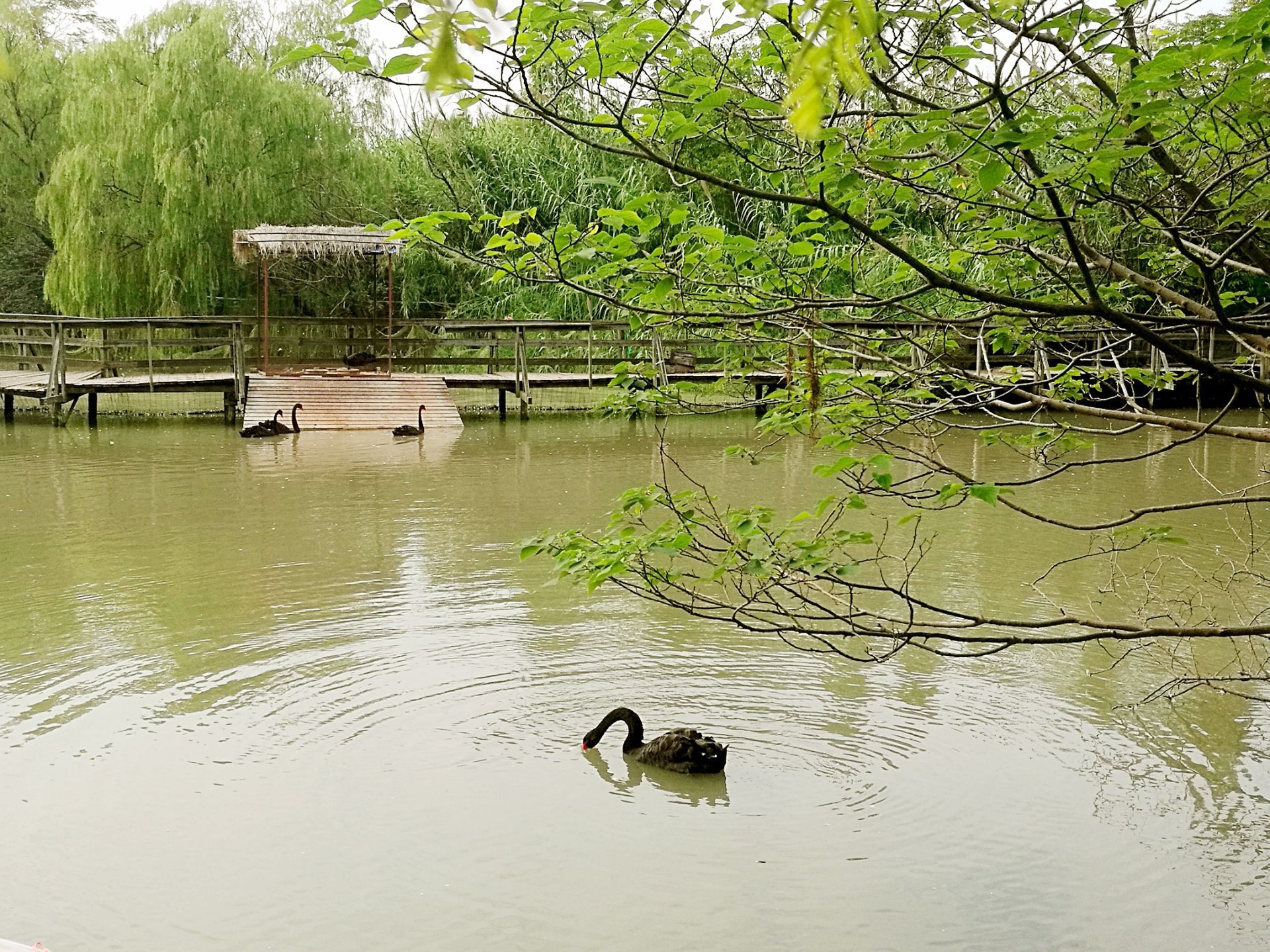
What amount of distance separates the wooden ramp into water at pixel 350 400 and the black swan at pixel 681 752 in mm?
13834

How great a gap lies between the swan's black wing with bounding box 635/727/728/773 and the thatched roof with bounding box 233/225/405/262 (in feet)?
46.5

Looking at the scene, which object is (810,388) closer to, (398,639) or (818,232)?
(818,232)

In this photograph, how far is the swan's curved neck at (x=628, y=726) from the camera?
5.02 meters

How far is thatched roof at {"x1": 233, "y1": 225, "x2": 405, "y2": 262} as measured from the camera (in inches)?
718

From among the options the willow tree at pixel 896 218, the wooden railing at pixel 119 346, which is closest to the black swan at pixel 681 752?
the willow tree at pixel 896 218

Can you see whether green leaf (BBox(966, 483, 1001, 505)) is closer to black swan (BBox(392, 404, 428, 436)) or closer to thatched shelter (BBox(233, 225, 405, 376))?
black swan (BBox(392, 404, 428, 436))

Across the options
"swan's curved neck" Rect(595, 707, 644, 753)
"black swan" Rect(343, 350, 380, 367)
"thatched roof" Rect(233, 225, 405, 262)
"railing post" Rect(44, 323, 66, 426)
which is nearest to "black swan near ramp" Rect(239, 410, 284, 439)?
"thatched roof" Rect(233, 225, 405, 262)

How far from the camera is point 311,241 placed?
1838cm

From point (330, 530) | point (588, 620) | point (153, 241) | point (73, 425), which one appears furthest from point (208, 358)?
point (588, 620)

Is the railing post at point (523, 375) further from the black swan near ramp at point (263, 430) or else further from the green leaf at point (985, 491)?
the green leaf at point (985, 491)

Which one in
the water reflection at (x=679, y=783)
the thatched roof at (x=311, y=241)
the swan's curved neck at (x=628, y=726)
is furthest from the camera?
the thatched roof at (x=311, y=241)

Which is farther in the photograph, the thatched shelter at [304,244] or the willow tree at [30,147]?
the willow tree at [30,147]

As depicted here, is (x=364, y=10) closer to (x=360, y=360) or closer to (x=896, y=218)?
(x=896, y=218)

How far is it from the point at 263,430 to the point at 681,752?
13334mm
